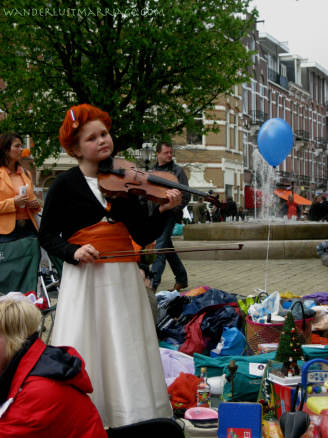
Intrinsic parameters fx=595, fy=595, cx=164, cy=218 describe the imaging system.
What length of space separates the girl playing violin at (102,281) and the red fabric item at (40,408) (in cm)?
40

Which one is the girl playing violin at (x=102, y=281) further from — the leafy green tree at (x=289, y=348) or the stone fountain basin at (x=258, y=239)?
the stone fountain basin at (x=258, y=239)

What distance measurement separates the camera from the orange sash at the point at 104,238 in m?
2.85

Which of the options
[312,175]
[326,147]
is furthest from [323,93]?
[312,175]

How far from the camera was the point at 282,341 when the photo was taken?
3.50 m

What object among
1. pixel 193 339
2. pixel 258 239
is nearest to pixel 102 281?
pixel 193 339

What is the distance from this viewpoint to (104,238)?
2.86 metres

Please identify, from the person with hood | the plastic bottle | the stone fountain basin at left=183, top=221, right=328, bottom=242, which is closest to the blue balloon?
the stone fountain basin at left=183, top=221, right=328, bottom=242

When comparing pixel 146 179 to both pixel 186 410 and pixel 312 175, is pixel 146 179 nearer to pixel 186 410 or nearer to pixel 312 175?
pixel 186 410

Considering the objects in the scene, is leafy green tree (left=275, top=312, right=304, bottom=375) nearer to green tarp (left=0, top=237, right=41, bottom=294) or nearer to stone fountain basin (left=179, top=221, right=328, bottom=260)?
green tarp (left=0, top=237, right=41, bottom=294)

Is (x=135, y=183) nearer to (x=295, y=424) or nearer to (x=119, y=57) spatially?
(x=295, y=424)

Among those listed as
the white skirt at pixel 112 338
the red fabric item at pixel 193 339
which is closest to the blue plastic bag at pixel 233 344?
the red fabric item at pixel 193 339

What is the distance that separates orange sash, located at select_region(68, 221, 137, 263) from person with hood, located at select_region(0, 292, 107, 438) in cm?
57

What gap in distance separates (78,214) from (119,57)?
44.6 feet

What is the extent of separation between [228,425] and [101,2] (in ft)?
47.2
